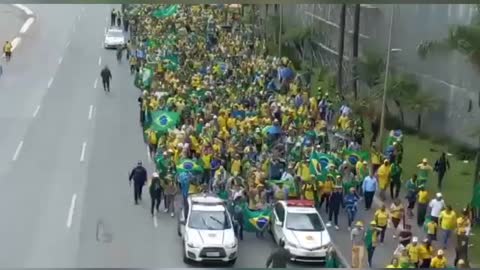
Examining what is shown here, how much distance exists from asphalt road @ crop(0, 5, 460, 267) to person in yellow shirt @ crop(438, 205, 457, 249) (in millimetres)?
521

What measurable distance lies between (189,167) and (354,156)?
211 centimetres

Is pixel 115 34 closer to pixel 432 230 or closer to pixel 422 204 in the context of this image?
pixel 422 204

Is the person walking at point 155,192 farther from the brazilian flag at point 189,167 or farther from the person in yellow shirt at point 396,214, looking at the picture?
the person in yellow shirt at point 396,214

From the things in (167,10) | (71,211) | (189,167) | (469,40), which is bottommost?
(71,211)

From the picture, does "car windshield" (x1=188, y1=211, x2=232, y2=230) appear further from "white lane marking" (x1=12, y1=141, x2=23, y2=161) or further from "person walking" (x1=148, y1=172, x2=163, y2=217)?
"white lane marking" (x1=12, y1=141, x2=23, y2=161)

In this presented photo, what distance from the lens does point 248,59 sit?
1861cm

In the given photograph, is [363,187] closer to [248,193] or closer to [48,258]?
[248,193]

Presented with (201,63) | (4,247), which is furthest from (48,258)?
(201,63)

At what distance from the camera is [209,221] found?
9.01 meters

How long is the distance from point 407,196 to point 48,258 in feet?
13.1

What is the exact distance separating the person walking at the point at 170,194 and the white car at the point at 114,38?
9.75 m

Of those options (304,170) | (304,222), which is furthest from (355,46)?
(304,222)

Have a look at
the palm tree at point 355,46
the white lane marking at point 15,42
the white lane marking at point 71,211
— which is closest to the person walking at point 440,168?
the palm tree at point 355,46

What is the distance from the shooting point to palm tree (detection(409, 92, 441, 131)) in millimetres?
14648
